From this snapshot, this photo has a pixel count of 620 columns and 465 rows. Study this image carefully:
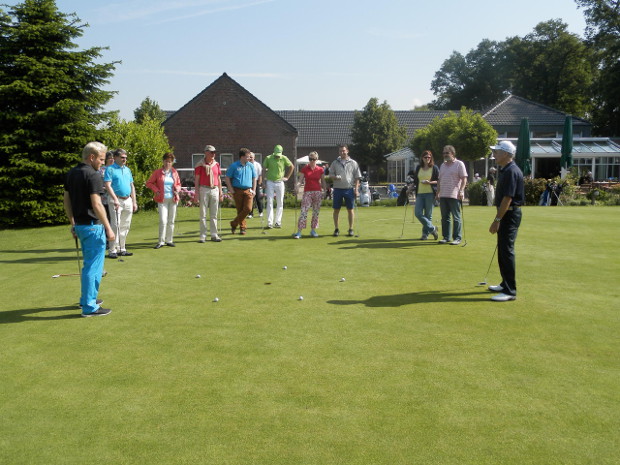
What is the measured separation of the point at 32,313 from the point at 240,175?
277 inches

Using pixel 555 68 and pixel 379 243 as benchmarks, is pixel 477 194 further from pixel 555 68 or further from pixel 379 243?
pixel 555 68

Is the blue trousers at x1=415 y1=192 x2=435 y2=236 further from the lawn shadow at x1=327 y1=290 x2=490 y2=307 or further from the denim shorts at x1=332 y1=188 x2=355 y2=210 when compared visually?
the lawn shadow at x1=327 y1=290 x2=490 y2=307

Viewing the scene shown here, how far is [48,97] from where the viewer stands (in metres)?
17.7

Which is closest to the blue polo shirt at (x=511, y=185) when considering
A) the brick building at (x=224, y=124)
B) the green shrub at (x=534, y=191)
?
the green shrub at (x=534, y=191)

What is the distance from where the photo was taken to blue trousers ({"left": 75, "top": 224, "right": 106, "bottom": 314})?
20.4 ft

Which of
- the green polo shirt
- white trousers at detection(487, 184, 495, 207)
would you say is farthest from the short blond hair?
white trousers at detection(487, 184, 495, 207)

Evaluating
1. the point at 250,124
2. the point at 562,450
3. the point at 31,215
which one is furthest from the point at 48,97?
the point at 250,124

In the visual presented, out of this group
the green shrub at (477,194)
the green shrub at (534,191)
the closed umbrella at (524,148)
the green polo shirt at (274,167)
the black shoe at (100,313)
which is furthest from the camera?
the closed umbrella at (524,148)

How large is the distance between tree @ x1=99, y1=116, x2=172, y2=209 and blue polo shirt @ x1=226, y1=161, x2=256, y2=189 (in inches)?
392

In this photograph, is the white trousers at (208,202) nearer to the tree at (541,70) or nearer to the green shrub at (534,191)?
the green shrub at (534,191)

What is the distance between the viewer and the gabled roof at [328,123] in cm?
5656

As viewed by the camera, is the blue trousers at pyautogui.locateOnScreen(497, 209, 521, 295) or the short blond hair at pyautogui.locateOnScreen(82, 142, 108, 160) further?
the blue trousers at pyautogui.locateOnScreen(497, 209, 521, 295)

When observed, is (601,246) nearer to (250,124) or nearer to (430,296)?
(430,296)

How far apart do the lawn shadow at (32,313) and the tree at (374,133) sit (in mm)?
44342
